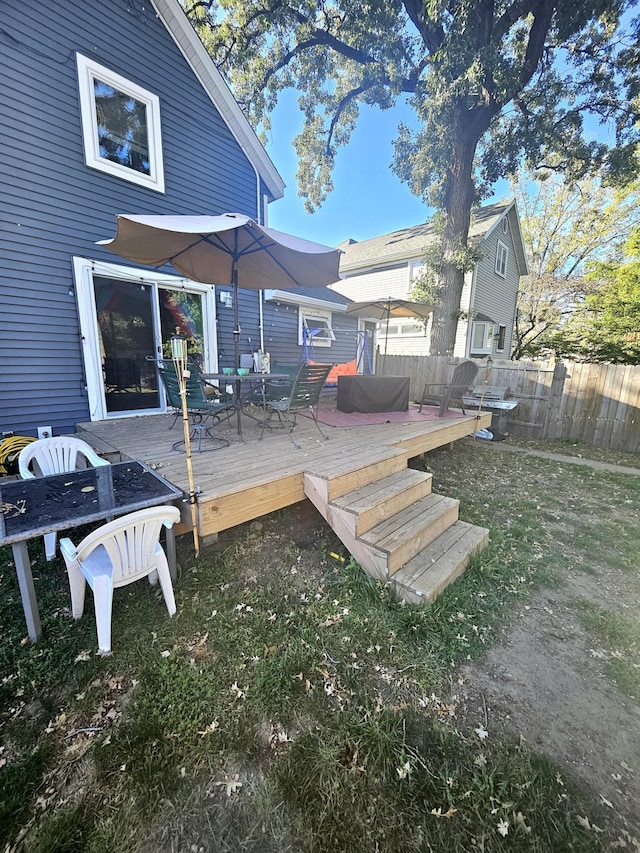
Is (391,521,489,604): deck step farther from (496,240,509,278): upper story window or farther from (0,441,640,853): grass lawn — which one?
(496,240,509,278): upper story window

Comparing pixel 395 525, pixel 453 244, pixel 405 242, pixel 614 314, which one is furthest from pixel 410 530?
pixel 614 314

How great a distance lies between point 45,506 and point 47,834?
1.50 metres

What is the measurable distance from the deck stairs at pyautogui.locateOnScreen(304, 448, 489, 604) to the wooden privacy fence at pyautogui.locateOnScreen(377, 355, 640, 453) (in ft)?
12.2

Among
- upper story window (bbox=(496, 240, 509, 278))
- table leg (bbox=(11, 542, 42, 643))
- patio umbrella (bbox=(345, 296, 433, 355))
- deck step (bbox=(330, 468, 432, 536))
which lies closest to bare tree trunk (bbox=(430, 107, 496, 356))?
patio umbrella (bbox=(345, 296, 433, 355))

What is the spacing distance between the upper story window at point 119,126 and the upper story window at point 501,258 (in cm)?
1277

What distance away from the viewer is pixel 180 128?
5965 mm

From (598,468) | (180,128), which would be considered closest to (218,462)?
(598,468)

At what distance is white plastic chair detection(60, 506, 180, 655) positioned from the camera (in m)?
1.93

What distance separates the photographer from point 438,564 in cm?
258

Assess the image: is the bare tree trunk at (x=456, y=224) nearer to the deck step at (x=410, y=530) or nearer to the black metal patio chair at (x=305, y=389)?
the black metal patio chair at (x=305, y=389)

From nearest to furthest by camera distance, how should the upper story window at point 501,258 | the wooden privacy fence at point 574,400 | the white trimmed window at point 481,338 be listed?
the wooden privacy fence at point 574,400 < the white trimmed window at point 481,338 < the upper story window at point 501,258

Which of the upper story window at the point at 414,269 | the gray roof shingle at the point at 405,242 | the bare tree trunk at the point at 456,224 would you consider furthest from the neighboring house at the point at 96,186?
the upper story window at the point at 414,269

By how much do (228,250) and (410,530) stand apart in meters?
3.66

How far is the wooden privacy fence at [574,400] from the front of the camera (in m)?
6.49
